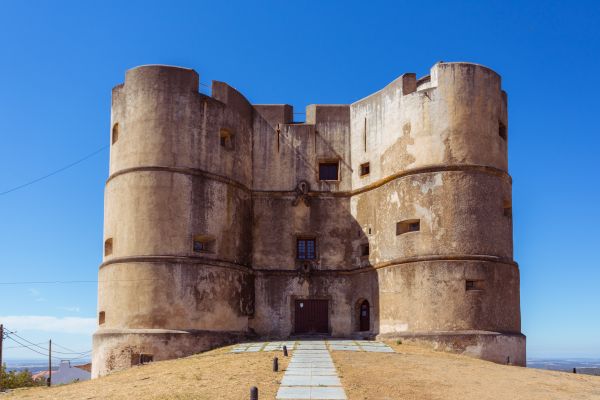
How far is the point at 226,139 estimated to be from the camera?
3209 centimetres

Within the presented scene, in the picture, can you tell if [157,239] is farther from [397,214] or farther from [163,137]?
[397,214]

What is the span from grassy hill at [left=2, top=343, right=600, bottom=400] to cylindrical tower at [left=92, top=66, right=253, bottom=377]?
8.92 ft

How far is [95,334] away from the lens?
2861cm

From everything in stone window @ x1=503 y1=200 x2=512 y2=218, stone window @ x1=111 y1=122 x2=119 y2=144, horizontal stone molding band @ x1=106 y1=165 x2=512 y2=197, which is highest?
stone window @ x1=111 y1=122 x2=119 y2=144

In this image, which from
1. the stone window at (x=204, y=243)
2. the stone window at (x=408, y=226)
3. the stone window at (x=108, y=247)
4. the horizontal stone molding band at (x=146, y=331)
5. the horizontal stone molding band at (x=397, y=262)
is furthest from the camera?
the stone window at (x=108, y=247)

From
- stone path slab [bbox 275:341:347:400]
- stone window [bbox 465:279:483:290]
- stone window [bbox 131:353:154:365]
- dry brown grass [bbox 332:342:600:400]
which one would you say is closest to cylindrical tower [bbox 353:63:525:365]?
stone window [bbox 465:279:483:290]

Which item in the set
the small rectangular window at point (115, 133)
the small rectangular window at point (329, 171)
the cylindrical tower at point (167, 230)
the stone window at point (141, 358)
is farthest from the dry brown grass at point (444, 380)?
the small rectangular window at point (115, 133)

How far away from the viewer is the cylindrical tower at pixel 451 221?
27.7 m

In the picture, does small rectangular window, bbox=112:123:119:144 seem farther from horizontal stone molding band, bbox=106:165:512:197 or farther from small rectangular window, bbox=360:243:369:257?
small rectangular window, bbox=360:243:369:257

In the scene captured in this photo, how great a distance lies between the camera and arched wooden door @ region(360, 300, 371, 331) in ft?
104

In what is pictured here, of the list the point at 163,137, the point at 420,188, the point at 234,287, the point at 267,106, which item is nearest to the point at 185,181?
the point at 163,137

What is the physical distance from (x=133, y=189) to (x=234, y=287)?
20.7 feet

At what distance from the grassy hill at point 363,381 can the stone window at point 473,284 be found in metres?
3.55

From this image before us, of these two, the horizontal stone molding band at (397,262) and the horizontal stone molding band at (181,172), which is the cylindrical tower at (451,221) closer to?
the horizontal stone molding band at (397,262)
